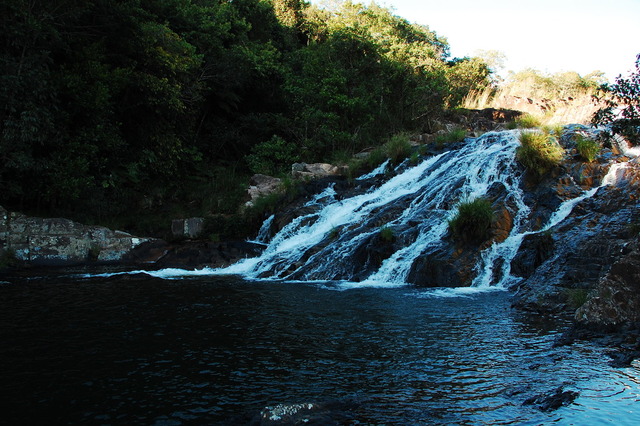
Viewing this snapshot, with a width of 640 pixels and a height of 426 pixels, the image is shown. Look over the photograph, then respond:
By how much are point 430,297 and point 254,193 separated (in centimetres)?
1110

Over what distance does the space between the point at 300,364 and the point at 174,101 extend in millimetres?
14740

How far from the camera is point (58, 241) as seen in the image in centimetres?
1500

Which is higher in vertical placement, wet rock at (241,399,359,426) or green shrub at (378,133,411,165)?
green shrub at (378,133,411,165)

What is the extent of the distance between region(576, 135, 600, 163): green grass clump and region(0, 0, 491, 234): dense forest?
943 cm

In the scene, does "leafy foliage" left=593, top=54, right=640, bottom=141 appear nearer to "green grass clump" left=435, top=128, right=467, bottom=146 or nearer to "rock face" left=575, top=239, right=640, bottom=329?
"rock face" left=575, top=239, right=640, bottom=329

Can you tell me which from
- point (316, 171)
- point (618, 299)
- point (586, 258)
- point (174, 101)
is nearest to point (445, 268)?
point (586, 258)

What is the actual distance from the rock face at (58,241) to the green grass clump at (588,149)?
12993mm

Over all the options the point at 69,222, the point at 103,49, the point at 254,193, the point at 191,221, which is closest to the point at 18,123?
the point at 69,222

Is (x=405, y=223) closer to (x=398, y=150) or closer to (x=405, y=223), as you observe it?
(x=405, y=223)

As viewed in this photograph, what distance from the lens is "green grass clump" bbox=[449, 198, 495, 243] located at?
10.7m

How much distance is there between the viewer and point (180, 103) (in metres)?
18.0

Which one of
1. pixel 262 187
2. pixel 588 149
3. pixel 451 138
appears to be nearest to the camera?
pixel 588 149

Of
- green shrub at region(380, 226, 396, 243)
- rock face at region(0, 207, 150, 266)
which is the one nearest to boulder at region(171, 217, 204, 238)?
rock face at region(0, 207, 150, 266)

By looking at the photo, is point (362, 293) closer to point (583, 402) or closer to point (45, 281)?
point (583, 402)
